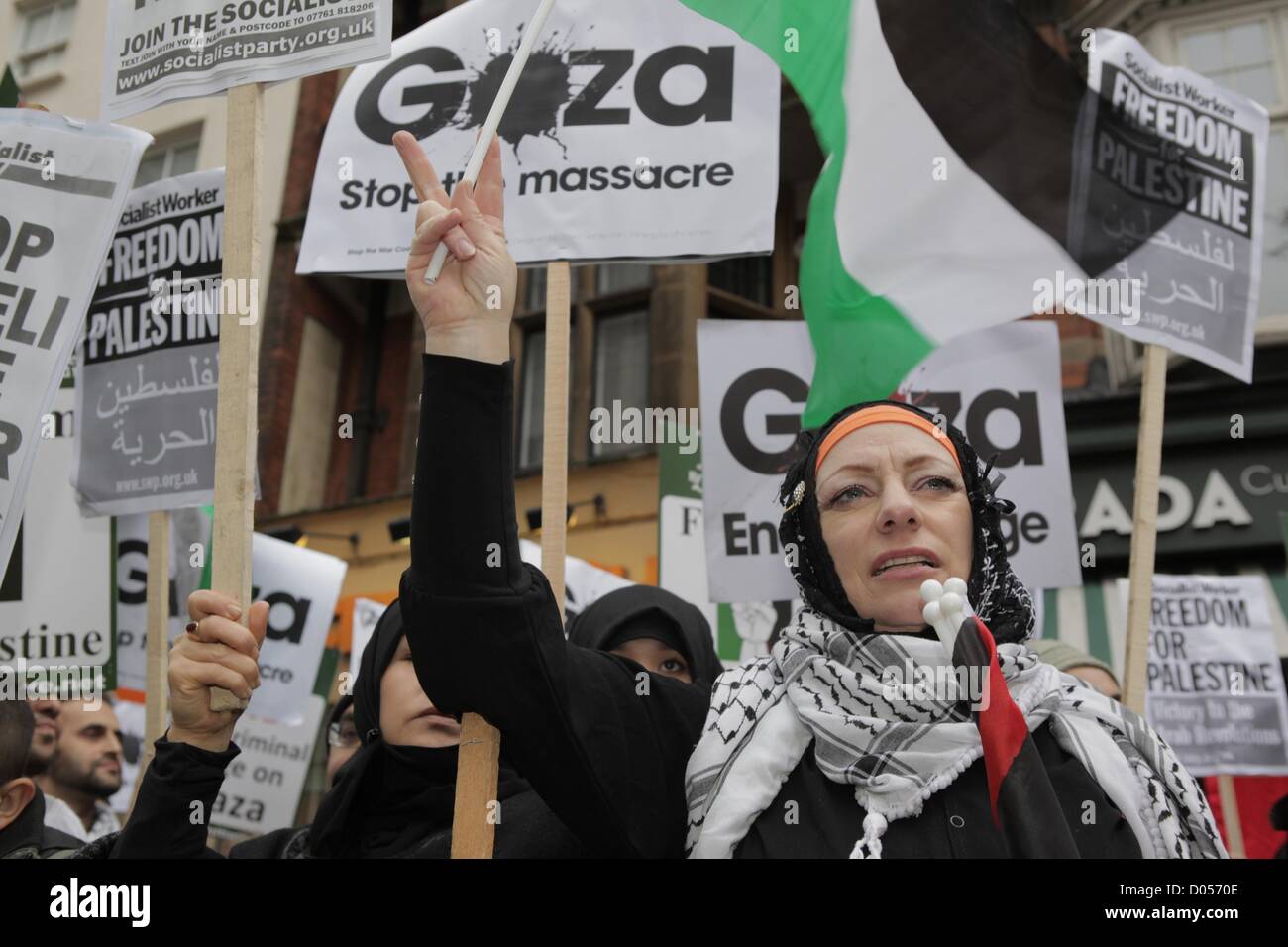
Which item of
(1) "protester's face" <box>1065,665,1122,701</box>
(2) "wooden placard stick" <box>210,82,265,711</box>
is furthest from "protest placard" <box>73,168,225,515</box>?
(1) "protester's face" <box>1065,665,1122,701</box>

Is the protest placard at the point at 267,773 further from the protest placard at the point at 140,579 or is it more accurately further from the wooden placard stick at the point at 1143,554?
the wooden placard stick at the point at 1143,554

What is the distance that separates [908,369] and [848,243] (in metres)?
0.46

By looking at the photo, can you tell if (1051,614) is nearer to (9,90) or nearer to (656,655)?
(656,655)

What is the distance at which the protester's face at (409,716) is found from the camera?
2.51 metres

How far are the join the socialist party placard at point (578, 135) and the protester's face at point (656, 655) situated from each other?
1030mm

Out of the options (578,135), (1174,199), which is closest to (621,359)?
(1174,199)

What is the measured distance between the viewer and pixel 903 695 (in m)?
1.84

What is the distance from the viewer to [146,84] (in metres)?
2.56

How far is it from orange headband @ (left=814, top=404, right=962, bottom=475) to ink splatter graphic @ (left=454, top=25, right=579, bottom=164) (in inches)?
62.5

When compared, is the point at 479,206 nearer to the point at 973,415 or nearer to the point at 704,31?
the point at 704,31

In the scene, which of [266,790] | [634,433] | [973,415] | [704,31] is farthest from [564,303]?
[266,790]

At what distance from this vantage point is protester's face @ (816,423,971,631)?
1.94 meters

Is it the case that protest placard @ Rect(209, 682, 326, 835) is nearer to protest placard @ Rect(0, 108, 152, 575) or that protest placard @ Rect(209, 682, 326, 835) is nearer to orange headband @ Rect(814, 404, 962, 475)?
protest placard @ Rect(0, 108, 152, 575)

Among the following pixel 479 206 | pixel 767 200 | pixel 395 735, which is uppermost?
pixel 767 200
